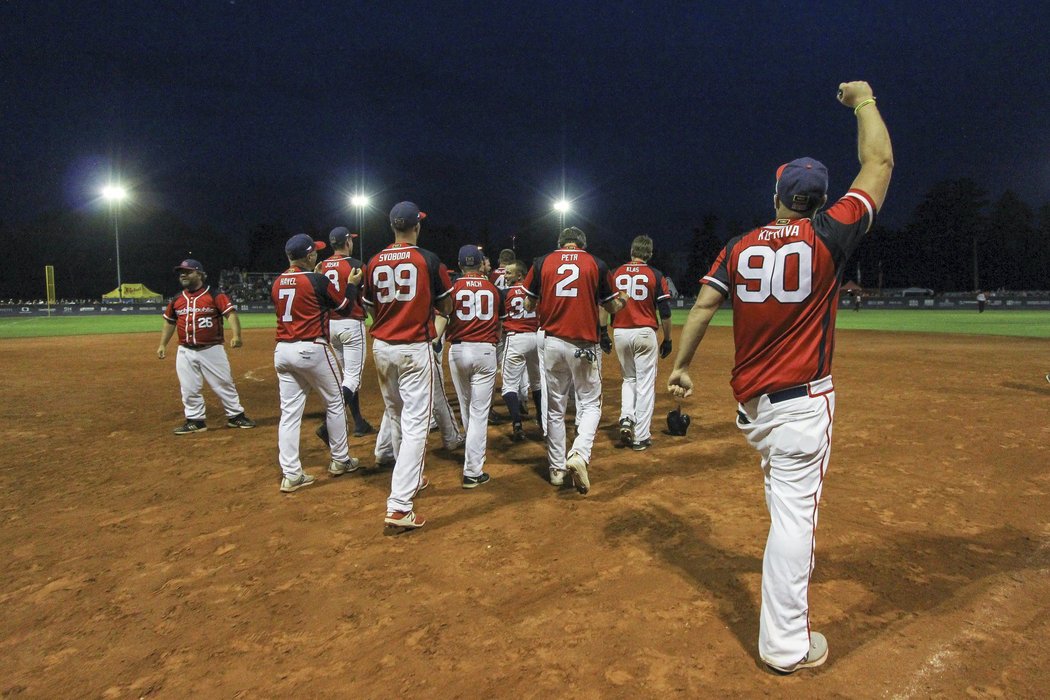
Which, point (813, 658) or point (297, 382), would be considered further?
point (297, 382)

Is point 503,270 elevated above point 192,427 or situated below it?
above

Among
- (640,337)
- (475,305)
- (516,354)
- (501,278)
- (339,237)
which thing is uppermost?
(339,237)

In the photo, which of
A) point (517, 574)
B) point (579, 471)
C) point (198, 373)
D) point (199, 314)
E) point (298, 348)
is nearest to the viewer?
point (517, 574)

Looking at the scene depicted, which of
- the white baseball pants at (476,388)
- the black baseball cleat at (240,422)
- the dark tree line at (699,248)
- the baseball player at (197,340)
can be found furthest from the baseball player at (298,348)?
the dark tree line at (699,248)

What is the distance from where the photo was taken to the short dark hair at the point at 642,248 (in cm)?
722

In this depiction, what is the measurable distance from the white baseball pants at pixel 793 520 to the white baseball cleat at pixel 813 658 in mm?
33

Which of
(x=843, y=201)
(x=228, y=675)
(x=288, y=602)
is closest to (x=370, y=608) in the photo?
(x=288, y=602)

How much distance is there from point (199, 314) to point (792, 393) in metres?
8.08

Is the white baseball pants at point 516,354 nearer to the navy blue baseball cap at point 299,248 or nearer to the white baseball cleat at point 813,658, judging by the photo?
the navy blue baseball cap at point 299,248

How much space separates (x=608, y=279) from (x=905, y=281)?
88.5 metres

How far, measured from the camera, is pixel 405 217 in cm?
520

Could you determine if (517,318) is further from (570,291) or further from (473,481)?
(473,481)

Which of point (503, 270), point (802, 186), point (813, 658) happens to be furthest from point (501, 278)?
point (813, 658)

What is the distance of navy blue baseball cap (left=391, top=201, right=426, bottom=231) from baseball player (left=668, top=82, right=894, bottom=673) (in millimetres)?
2992
